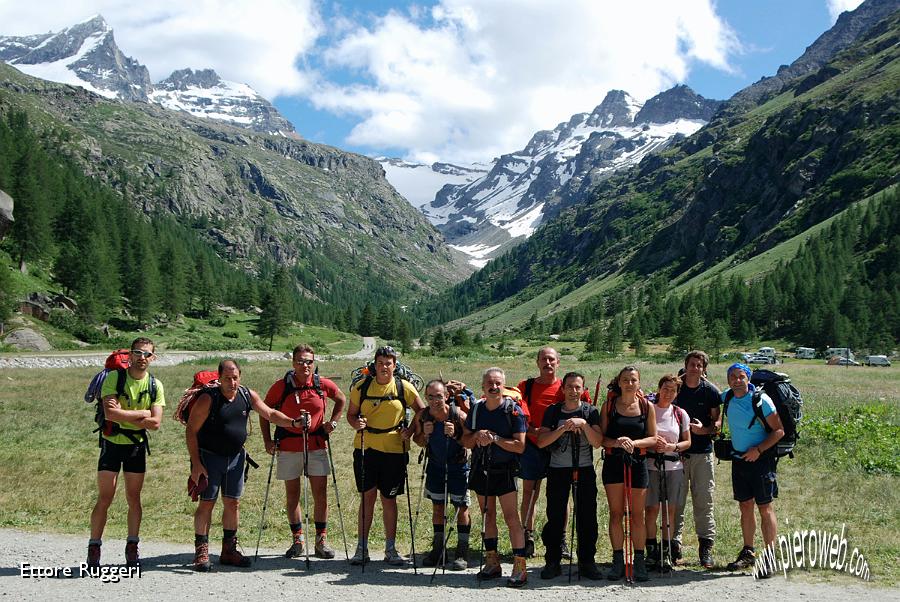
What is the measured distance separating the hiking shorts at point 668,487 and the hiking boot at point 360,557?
13.5 feet

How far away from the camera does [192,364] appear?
4725 cm

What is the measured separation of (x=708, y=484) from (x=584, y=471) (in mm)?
2313

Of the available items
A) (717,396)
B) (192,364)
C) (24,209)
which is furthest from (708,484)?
(24,209)

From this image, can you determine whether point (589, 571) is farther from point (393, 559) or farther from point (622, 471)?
point (393, 559)

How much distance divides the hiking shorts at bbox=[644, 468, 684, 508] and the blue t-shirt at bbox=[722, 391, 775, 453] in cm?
94

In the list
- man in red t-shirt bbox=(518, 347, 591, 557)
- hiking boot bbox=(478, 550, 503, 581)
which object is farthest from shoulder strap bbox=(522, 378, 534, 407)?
hiking boot bbox=(478, 550, 503, 581)

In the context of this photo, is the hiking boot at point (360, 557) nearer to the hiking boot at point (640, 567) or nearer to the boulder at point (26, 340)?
the hiking boot at point (640, 567)

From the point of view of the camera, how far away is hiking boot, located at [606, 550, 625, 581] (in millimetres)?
8195

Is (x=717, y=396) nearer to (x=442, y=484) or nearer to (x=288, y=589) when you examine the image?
(x=442, y=484)

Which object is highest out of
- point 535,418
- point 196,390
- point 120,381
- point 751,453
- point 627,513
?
point 120,381

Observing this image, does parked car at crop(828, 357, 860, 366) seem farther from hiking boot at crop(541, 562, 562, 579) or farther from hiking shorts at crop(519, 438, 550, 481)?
hiking boot at crop(541, 562, 562, 579)

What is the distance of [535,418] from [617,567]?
2.30 m

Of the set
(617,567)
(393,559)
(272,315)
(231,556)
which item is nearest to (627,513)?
(617,567)

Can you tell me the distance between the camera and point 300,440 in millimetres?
9148
